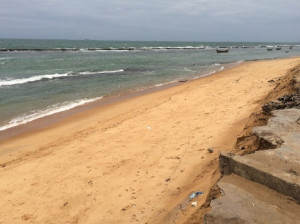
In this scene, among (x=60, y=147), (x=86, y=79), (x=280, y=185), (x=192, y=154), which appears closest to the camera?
(x=280, y=185)

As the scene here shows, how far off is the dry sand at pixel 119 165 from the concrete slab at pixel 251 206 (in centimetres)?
83

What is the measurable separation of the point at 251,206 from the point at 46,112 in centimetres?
1009

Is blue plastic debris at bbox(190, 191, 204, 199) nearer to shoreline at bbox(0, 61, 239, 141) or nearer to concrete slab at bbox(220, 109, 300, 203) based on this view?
concrete slab at bbox(220, 109, 300, 203)

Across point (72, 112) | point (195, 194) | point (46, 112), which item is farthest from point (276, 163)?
point (46, 112)

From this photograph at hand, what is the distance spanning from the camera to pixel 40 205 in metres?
4.88

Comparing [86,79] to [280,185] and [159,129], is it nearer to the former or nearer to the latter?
[159,129]

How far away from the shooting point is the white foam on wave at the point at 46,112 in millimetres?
10156

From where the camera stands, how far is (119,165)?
6.01m

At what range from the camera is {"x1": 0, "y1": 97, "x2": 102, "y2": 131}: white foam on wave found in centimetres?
1016

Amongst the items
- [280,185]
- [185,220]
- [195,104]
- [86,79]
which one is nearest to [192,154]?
[185,220]

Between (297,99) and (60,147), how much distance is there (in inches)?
222

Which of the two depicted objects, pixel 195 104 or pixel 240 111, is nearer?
pixel 240 111

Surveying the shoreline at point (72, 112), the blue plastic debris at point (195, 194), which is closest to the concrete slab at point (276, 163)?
the blue plastic debris at point (195, 194)

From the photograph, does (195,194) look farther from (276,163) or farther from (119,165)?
(119,165)
